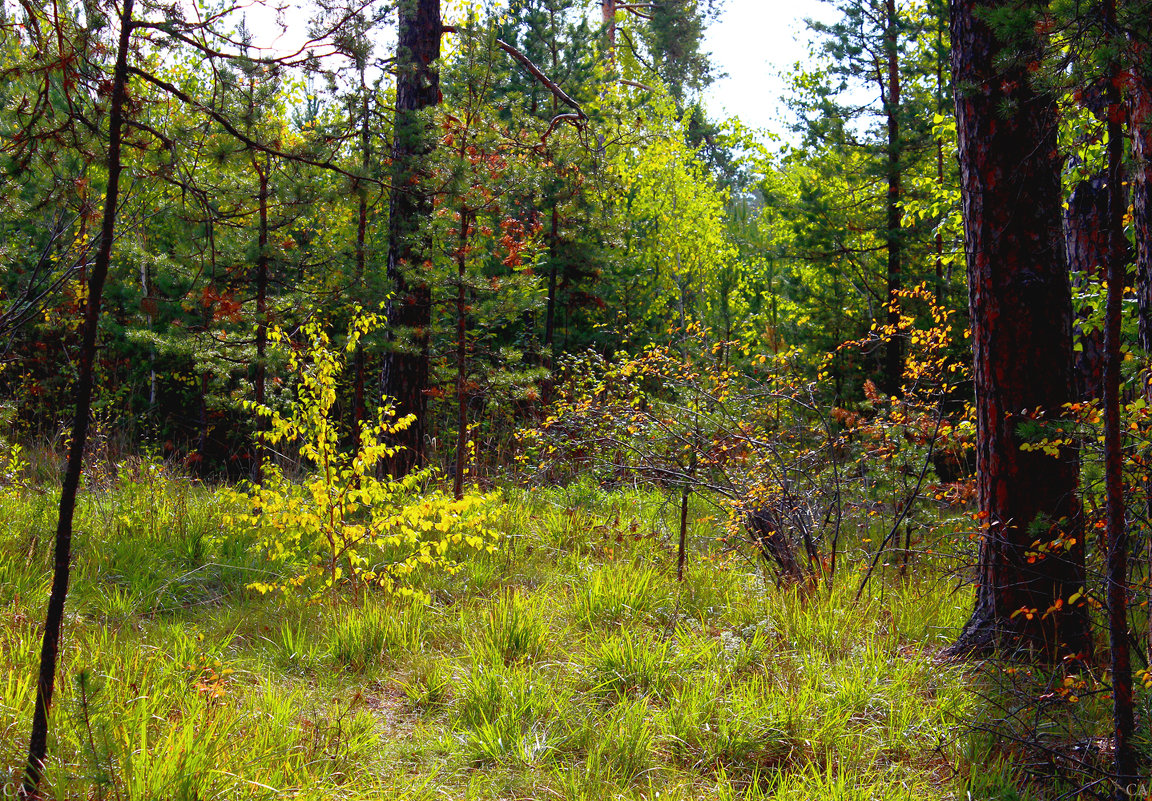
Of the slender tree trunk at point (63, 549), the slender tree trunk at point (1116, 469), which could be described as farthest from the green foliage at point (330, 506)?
the slender tree trunk at point (1116, 469)

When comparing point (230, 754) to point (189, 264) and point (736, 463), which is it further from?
point (189, 264)

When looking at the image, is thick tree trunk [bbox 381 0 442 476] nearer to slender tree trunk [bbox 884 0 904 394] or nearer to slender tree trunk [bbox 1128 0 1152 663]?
slender tree trunk [bbox 1128 0 1152 663]

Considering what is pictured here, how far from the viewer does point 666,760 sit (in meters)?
2.91

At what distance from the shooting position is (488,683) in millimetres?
3223

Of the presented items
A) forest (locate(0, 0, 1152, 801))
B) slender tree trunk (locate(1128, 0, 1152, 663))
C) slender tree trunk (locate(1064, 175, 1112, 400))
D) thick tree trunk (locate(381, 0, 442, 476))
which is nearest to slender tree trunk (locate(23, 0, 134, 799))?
forest (locate(0, 0, 1152, 801))

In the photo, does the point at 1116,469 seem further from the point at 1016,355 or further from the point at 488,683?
the point at 488,683

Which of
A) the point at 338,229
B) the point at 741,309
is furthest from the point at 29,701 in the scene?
the point at 741,309

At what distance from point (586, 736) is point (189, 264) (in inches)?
323

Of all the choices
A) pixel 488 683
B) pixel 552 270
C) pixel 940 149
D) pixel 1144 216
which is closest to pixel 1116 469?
pixel 1144 216

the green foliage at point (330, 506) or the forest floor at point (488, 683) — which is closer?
the forest floor at point (488, 683)

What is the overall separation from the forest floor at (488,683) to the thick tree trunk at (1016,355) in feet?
1.52

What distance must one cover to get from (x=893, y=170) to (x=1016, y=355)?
8.18 metres

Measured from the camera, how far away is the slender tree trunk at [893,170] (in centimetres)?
1055

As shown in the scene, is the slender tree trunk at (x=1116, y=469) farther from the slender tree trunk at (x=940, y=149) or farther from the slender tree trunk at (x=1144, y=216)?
the slender tree trunk at (x=940, y=149)
